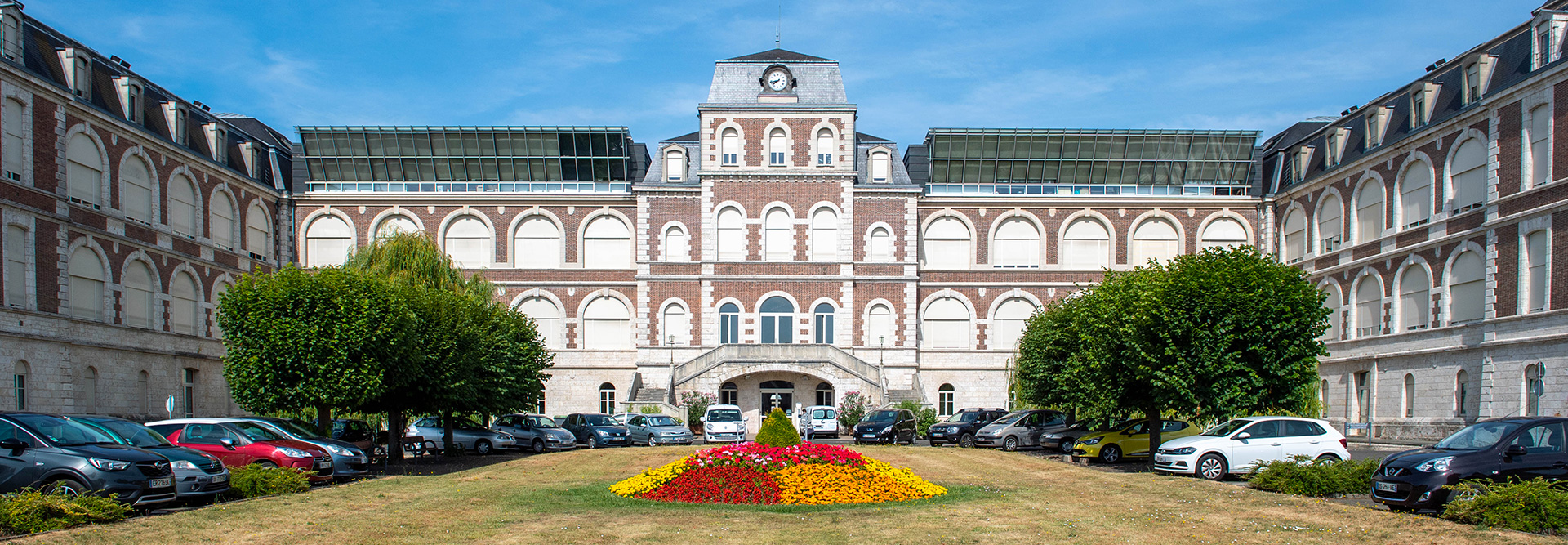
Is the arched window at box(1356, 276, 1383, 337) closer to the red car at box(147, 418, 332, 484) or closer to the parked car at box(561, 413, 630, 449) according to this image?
the parked car at box(561, 413, 630, 449)

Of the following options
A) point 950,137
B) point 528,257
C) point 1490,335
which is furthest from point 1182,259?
point 528,257

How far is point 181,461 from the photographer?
18.8 meters

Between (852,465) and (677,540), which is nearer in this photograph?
(677,540)

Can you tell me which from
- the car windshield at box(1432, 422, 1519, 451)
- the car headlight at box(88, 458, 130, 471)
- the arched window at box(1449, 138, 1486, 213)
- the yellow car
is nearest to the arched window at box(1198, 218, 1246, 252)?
the arched window at box(1449, 138, 1486, 213)

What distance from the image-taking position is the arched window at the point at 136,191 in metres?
40.9

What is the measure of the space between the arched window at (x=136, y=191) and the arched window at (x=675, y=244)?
20652mm

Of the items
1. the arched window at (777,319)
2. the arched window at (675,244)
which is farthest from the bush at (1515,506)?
the arched window at (675,244)

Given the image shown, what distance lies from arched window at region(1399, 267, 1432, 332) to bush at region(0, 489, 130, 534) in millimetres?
39339

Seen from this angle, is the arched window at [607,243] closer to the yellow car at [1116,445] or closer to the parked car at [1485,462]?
the yellow car at [1116,445]

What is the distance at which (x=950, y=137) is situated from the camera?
54.6 metres

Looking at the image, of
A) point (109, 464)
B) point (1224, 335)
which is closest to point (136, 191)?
point (109, 464)

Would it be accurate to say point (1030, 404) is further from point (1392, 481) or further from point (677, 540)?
Answer: point (677, 540)

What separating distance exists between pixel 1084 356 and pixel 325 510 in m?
21.7

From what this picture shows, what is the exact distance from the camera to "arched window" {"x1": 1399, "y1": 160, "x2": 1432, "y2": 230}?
41.1 metres
